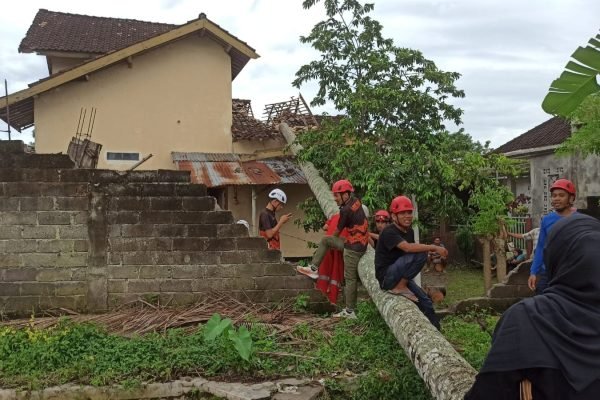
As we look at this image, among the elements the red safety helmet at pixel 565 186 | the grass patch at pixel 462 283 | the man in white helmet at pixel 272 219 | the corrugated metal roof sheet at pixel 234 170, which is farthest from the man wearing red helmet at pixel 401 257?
the corrugated metal roof sheet at pixel 234 170

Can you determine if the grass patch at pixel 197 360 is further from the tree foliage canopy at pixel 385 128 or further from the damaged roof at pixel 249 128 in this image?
the damaged roof at pixel 249 128

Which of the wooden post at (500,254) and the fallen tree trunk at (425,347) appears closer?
the fallen tree trunk at (425,347)

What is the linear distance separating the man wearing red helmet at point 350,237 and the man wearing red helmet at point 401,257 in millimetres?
1241

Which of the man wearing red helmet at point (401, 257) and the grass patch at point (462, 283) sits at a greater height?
the man wearing red helmet at point (401, 257)

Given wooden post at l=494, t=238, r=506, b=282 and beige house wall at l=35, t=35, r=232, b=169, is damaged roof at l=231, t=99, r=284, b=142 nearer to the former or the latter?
beige house wall at l=35, t=35, r=232, b=169

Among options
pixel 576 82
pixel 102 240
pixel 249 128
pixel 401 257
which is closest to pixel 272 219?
pixel 102 240

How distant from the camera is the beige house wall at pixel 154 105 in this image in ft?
40.4

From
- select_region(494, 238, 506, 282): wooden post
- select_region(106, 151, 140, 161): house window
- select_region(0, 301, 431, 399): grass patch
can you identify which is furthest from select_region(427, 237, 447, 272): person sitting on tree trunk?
select_region(106, 151, 140, 161): house window

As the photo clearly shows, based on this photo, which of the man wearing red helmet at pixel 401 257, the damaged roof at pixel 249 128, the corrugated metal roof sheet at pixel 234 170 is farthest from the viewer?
the damaged roof at pixel 249 128

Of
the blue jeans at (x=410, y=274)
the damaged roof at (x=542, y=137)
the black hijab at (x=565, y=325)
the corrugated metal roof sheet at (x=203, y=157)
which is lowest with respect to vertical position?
the blue jeans at (x=410, y=274)

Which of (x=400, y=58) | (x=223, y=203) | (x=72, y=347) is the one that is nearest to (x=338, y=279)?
(x=72, y=347)

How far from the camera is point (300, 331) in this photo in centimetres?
577

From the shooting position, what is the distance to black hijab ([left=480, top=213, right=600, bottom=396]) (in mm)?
1944

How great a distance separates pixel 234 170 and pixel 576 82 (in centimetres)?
923
